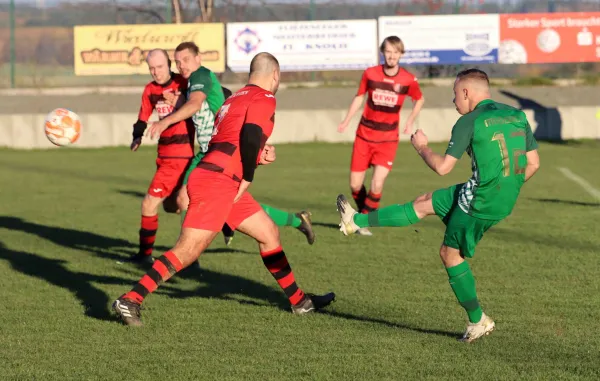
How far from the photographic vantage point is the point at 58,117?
10.6 m

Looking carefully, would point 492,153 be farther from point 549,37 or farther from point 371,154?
point 549,37

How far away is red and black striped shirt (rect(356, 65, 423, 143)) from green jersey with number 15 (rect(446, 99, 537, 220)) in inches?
230

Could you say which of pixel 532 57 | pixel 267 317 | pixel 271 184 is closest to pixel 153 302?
pixel 267 317

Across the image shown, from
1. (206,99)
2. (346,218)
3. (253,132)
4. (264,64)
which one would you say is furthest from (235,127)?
(206,99)

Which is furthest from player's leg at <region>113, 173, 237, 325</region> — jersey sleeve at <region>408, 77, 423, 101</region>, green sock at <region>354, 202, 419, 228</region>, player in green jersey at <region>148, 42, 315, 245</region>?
jersey sleeve at <region>408, 77, 423, 101</region>

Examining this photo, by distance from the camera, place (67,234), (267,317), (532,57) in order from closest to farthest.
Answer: (267,317)
(67,234)
(532,57)

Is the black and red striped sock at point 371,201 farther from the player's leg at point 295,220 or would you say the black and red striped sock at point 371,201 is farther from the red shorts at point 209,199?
the red shorts at point 209,199

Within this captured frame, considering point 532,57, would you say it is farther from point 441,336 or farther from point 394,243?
point 441,336

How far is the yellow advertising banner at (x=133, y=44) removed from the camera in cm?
3047

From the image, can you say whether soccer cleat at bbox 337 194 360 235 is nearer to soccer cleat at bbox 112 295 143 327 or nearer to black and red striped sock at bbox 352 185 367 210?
soccer cleat at bbox 112 295 143 327

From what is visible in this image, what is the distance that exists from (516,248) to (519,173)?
4580 mm

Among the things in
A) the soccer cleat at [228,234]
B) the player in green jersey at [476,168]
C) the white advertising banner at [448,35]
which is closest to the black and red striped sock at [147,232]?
the soccer cleat at [228,234]

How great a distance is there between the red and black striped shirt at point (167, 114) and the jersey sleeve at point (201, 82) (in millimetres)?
813

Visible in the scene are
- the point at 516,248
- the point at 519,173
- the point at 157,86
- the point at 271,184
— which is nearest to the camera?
the point at 519,173
